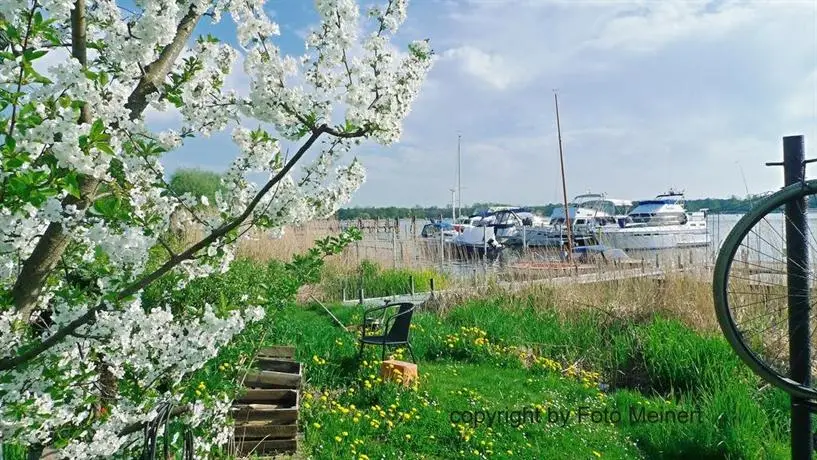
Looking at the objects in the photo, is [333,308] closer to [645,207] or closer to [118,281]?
[118,281]

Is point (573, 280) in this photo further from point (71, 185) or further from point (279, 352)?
point (71, 185)

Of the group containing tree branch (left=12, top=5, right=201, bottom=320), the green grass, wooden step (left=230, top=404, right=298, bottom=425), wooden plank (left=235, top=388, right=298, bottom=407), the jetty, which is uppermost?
tree branch (left=12, top=5, right=201, bottom=320)

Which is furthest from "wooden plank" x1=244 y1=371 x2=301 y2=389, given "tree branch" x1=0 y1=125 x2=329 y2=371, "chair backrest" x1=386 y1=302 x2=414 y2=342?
"tree branch" x1=0 y1=125 x2=329 y2=371

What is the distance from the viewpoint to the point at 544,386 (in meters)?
5.36

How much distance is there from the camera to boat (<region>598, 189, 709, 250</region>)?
21.0 metres

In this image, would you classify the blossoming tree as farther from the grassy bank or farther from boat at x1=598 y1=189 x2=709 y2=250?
boat at x1=598 y1=189 x2=709 y2=250

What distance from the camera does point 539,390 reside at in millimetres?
5281

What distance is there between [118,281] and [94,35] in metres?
0.87

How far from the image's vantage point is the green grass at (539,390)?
12.9 ft

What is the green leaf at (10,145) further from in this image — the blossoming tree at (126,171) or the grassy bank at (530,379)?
the grassy bank at (530,379)

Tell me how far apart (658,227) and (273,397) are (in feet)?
69.0

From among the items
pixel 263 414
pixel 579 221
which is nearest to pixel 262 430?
pixel 263 414

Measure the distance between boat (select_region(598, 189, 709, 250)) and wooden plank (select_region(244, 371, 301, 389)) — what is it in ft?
55.6

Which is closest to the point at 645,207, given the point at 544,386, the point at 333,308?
the point at 333,308
